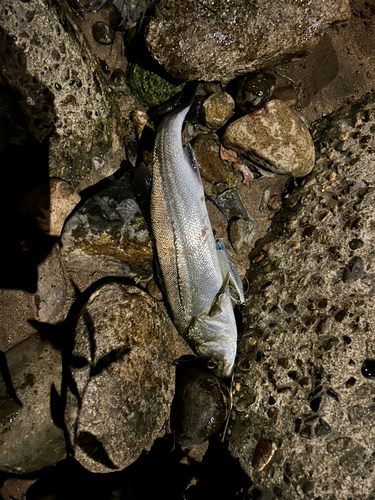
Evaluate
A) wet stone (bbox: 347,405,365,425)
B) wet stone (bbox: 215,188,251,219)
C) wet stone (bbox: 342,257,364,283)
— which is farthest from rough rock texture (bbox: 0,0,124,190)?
wet stone (bbox: 347,405,365,425)

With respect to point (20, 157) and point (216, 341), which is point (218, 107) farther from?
point (216, 341)

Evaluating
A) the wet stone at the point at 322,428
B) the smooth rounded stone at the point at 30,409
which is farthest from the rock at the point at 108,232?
the wet stone at the point at 322,428

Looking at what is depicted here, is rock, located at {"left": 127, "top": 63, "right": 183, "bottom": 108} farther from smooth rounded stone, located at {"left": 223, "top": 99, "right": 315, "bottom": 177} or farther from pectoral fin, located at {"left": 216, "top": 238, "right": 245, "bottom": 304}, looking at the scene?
pectoral fin, located at {"left": 216, "top": 238, "right": 245, "bottom": 304}

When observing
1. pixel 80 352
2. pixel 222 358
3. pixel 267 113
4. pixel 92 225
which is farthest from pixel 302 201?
pixel 80 352

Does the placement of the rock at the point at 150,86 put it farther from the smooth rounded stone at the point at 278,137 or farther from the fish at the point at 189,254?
the smooth rounded stone at the point at 278,137

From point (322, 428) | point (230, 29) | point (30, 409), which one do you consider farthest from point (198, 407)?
point (230, 29)

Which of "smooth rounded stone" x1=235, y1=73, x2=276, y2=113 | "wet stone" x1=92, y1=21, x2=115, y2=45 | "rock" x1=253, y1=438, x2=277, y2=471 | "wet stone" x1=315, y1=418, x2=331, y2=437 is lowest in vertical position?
"rock" x1=253, y1=438, x2=277, y2=471
